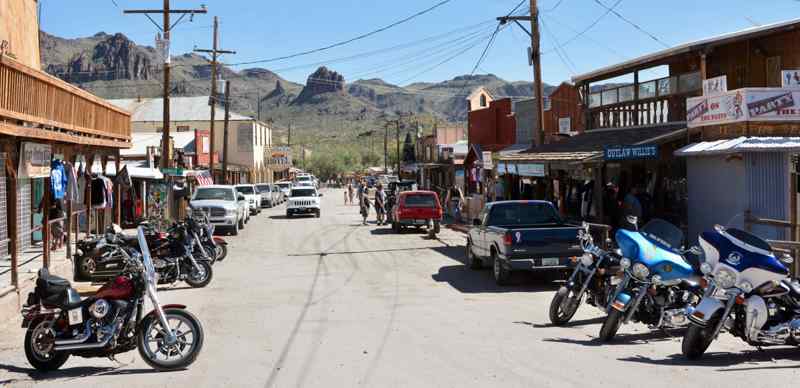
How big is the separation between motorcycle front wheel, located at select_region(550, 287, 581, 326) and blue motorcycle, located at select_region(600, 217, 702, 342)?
3.41ft

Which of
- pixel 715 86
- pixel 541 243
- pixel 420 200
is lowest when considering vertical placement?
pixel 541 243

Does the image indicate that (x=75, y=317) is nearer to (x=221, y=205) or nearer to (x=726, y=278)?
(x=726, y=278)

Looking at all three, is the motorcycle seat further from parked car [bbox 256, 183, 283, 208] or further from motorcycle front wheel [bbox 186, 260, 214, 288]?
parked car [bbox 256, 183, 283, 208]

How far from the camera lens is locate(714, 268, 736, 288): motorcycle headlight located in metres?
7.68

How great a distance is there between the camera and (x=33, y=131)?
39.5 ft

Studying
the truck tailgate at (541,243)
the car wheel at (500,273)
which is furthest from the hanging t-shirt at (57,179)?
the truck tailgate at (541,243)

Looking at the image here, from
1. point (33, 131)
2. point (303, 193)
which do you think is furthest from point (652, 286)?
point (303, 193)

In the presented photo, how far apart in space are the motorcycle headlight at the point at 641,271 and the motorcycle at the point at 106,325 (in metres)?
4.85

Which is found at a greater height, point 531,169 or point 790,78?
point 790,78

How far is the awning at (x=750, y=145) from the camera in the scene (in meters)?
13.7

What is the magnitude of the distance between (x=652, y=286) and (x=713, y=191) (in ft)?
25.8

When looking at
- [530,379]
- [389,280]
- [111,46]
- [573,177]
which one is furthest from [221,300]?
[111,46]

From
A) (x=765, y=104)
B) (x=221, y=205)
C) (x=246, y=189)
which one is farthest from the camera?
(x=246, y=189)

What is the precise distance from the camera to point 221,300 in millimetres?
13039
